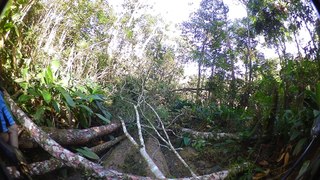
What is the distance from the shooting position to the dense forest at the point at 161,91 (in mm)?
1677

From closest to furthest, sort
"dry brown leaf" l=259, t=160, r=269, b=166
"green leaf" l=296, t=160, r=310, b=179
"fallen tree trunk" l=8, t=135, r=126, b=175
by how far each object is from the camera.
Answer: "green leaf" l=296, t=160, r=310, b=179
"fallen tree trunk" l=8, t=135, r=126, b=175
"dry brown leaf" l=259, t=160, r=269, b=166

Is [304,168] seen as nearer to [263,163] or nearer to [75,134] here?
[263,163]

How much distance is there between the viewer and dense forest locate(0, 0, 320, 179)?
1677 mm

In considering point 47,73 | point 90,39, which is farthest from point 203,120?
point 90,39

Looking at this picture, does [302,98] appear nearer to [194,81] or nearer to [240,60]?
[240,60]

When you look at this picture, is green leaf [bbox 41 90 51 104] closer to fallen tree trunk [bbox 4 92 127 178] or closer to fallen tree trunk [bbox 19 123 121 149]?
fallen tree trunk [bbox 19 123 121 149]

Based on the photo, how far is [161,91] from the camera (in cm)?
381

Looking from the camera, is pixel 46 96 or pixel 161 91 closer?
pixel 46 96

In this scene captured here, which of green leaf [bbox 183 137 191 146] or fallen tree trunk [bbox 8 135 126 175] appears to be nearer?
fallen tree trunk [bbox 8 135 126 175]

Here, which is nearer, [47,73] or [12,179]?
[12,179]

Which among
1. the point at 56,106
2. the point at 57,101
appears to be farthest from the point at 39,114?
the point at 57,101

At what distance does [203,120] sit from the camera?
10.2 feet

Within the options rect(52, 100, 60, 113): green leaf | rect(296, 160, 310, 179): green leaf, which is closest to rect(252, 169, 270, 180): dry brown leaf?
rect(296, 160, 310, 179): green leaf

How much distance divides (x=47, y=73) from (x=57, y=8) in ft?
3.52
